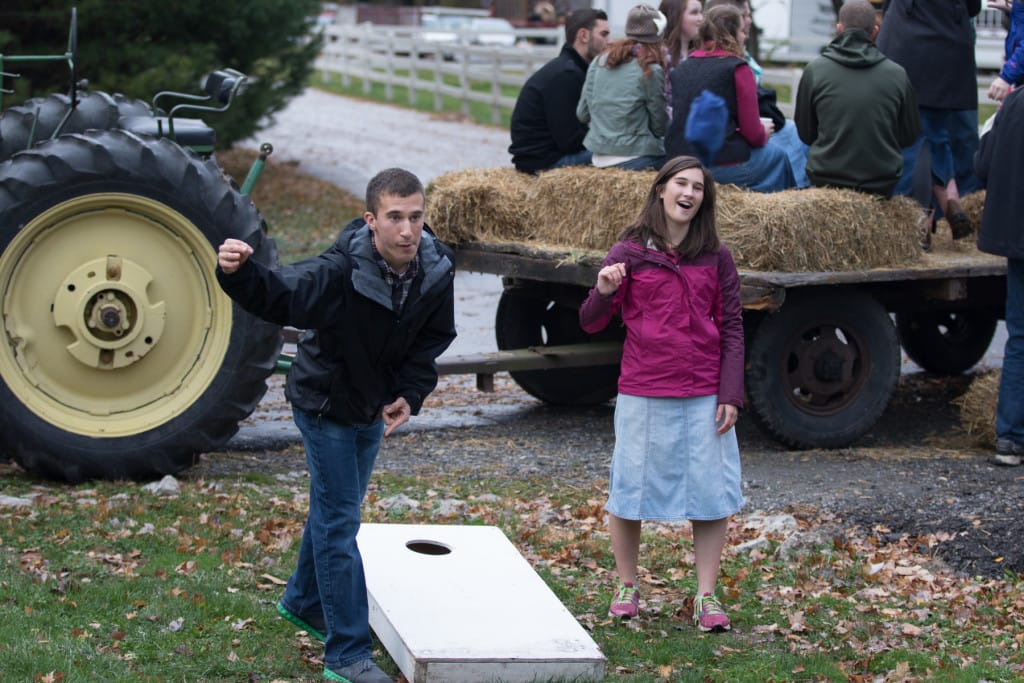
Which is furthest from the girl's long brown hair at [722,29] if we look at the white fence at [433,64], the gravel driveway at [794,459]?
the white fence at [433,64]

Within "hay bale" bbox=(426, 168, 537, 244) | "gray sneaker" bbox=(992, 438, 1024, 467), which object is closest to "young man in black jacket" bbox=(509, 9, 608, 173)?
"hay bale" bbox=(426, 168, 537, 244)

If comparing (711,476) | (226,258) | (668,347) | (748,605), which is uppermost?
(226,258)

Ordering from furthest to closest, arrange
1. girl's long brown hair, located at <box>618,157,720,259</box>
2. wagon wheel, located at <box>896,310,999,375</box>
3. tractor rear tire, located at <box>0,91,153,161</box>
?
1. wagon wheel, located at <box>896,310,999,375</box>
2. tractor rear tire, located at <box>0,91,153,161</box>
3. girl's long brown hair, located at <box>618,157,720,259</box>

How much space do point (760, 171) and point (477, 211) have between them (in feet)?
5.46

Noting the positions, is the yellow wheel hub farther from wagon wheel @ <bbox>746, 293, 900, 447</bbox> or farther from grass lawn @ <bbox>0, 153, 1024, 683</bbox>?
wagon wheel @ <bbox>746, 293, 900, 447</bbox>

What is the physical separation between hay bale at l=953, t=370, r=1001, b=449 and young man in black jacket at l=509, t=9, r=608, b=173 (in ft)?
8.85

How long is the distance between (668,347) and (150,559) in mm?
2302

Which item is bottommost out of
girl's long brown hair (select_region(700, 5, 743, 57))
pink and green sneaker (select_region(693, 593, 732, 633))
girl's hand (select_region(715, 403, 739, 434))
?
pink and green sneaker (select_region(693, 593, 732, 633))

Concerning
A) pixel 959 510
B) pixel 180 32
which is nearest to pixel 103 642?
pixel 959 510

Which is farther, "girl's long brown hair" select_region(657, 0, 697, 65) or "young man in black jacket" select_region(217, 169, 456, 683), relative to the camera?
"girl's long brown hair" select_region(657, 0, 697, 65)

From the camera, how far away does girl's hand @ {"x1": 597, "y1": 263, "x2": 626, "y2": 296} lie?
205 inches

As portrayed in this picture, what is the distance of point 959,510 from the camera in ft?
21.6

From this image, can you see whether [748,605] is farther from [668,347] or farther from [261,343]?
[261,343]

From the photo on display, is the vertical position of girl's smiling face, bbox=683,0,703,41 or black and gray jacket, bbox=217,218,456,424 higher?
girl's smiling face, bbox=683,0,703,41
